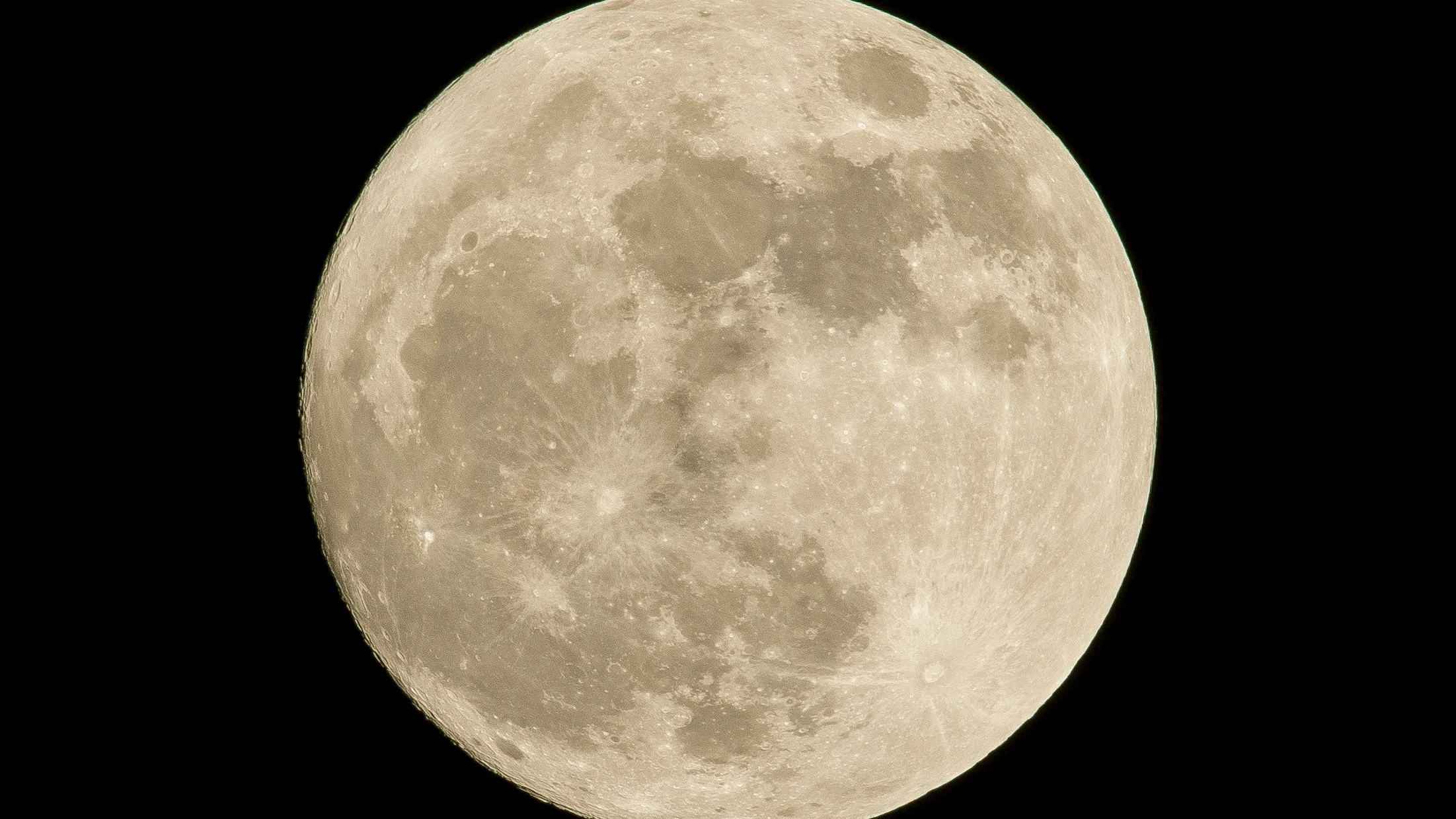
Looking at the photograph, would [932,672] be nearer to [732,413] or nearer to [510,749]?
[732,413]

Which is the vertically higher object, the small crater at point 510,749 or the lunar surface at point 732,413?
the lunar surface at point 732,413

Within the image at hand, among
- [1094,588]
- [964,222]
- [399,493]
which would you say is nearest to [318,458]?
[399,493]

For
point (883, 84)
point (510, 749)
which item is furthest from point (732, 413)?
point (510, 749)

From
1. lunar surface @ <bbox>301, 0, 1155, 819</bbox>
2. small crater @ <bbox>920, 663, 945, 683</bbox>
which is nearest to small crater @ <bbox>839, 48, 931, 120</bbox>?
lunar surface @ <bbox>301, 0, 1155, 819</bbox>

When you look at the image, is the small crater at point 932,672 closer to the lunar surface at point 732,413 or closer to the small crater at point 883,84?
Result: the lunar surface at point 732,413

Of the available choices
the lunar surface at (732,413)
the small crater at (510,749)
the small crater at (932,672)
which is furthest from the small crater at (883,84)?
the small crater at (510,749)

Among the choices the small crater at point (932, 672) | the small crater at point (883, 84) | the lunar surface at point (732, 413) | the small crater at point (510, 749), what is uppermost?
the small crater at point (883, 84)
